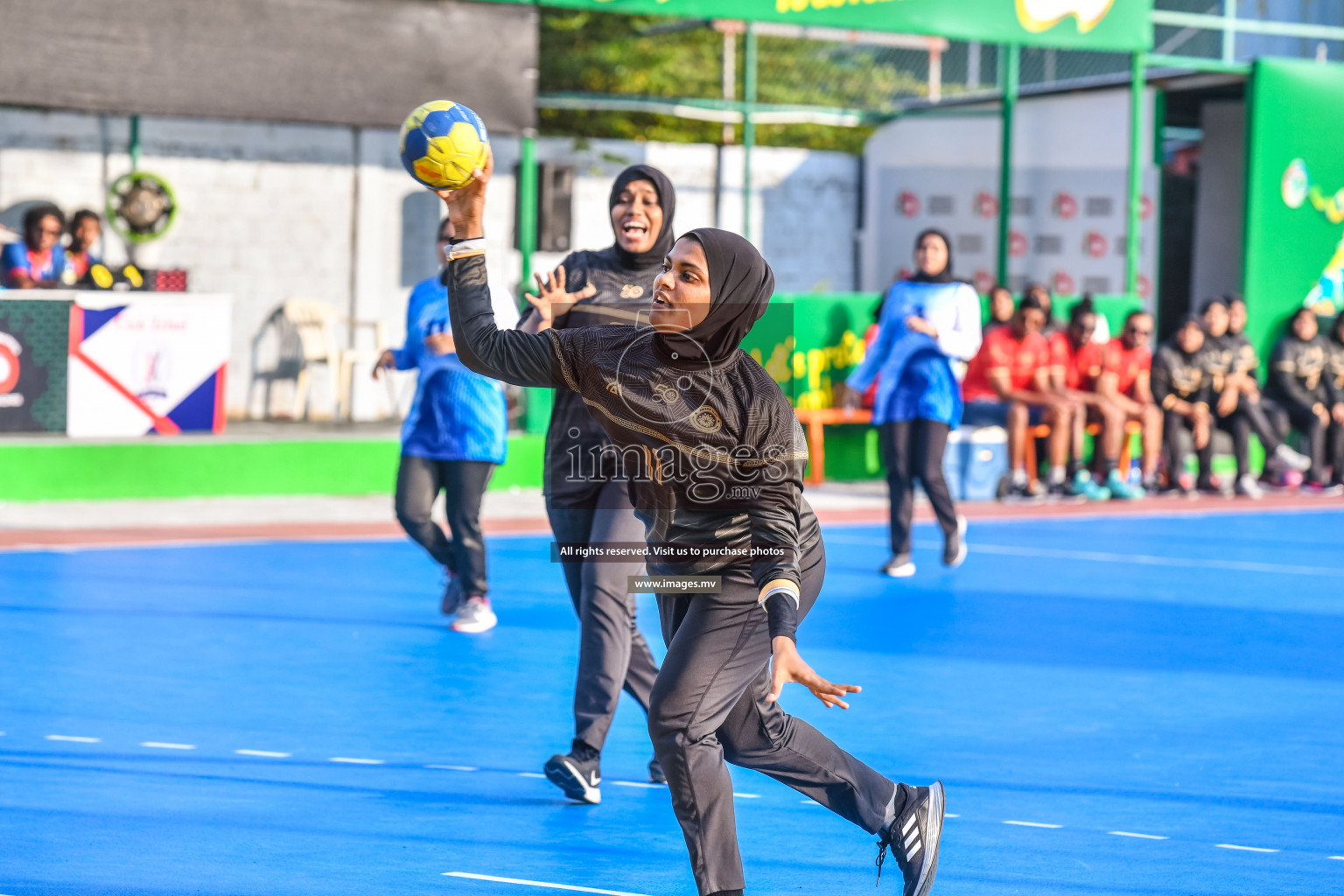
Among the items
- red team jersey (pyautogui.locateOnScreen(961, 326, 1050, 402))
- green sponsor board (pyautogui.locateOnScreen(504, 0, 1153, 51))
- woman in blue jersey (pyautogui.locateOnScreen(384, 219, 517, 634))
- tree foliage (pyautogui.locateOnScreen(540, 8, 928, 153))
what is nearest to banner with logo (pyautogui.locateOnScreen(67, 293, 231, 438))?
green sponsor board (pyautogui.locateOnScreen(504, 0, 1153, 51))

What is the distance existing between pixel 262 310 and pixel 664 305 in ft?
46.9

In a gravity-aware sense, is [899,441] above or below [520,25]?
below

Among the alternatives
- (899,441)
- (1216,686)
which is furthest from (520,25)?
(1216,686)

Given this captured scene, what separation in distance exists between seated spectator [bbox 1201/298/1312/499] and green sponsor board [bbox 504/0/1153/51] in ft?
8.95

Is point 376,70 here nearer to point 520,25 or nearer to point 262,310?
point 520,25

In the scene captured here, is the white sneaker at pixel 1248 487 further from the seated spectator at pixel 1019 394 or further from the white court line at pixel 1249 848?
the white court line at pixel 1249 848

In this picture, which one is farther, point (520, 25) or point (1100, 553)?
point (520, 25)

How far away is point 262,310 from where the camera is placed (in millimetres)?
17750

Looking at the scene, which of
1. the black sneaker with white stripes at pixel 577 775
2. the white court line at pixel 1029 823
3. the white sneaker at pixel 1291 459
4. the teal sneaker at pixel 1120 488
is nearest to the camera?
the white court line at pixel 1029 823

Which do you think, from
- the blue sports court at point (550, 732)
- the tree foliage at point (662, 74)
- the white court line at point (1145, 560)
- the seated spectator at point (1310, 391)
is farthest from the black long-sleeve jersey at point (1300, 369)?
the tree foliage at point (662, 74)

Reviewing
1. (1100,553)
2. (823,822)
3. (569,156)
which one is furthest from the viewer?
(569,156)

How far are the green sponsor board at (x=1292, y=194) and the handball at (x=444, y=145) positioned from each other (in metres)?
13.4

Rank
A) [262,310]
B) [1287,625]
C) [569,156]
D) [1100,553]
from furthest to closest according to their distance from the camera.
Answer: [569,156]
[262,310]
[1100,553]
[1287,625]

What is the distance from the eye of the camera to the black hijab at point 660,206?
235 inches
